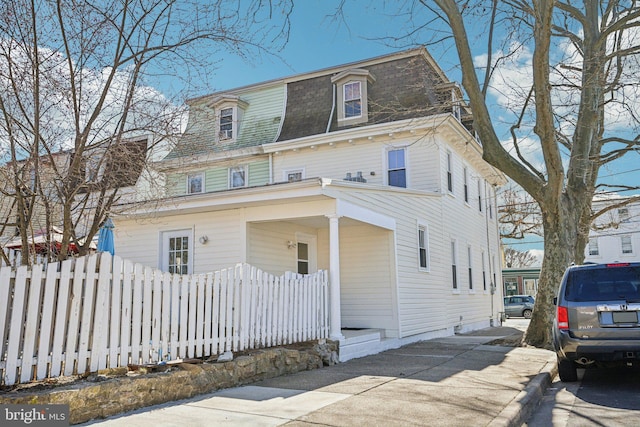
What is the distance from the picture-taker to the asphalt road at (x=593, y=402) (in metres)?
5.06

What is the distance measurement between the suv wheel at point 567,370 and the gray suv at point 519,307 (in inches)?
981

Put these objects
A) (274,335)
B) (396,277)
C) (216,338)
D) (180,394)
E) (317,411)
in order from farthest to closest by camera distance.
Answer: (396,277) < (274,335) < (216,338) < (180,394) < (317,411)

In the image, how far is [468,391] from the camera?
6.27 meters

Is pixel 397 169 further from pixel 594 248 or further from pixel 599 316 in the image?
pixel 594 248

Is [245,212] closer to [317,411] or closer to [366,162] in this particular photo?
[366,162]

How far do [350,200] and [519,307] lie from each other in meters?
24.4

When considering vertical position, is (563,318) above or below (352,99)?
below

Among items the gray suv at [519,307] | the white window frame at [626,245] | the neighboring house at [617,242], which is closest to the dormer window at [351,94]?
the gray suv at [519,307]

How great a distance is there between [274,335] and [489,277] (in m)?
15.1

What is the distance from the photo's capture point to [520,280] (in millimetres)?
41500

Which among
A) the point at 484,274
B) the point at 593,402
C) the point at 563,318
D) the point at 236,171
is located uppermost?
the point at 236,171

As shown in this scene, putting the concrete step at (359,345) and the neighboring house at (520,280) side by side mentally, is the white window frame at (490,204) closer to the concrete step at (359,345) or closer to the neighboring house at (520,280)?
the concrete step at (359,345)

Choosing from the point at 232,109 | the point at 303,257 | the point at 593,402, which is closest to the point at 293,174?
the point at 232,109

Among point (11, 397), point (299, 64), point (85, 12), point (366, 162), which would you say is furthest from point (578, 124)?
point (11, 397)
